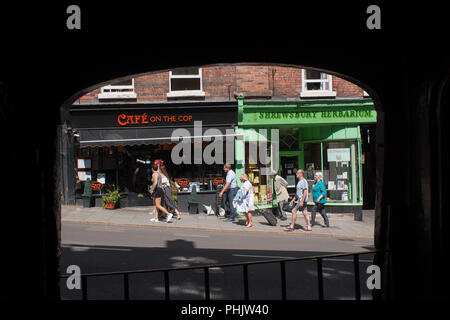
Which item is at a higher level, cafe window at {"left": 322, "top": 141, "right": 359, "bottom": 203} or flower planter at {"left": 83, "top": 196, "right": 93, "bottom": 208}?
cafe window at {"left": 322, "top": 141, "right": 359, "bottom": 203}

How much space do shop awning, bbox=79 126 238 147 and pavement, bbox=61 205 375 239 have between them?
2444mm

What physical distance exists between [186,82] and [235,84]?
1.89 meters

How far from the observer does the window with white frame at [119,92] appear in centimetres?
1513

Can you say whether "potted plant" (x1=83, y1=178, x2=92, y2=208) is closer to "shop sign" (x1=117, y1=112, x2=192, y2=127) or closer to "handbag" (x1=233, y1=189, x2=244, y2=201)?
"shop sign" (x1=117, y1=112, x2=192, y2=127)

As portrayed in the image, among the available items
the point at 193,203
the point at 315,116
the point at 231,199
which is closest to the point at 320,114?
the point at 315,116

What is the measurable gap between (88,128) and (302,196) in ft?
27.2

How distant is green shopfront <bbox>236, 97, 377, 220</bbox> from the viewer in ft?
50.4

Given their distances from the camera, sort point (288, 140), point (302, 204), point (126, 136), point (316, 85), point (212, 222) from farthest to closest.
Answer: point (288, 140) → point (316, 85) → point (126, 136) → point (212, 222) → point (302, 204)

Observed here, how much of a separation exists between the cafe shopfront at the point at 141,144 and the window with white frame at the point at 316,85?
2.85 m

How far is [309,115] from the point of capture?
15.5 metres

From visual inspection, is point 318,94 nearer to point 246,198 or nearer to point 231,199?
point 231,199

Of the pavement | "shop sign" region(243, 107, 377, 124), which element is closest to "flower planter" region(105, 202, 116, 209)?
the pavement

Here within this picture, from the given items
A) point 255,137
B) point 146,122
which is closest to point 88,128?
point 146,122
